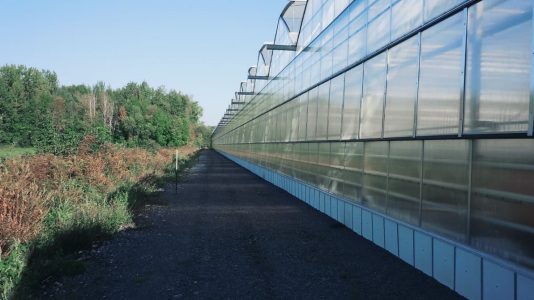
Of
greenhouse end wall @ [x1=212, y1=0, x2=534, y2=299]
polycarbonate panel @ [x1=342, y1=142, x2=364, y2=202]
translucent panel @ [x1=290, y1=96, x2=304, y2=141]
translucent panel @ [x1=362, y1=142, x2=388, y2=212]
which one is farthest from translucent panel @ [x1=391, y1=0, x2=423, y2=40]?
translucent panel @ [x1=290, y1=96, x2=304, y2=141]

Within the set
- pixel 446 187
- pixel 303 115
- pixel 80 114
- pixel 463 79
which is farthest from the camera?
pixel 80 114

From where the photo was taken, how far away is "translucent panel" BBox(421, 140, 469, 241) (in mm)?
6352

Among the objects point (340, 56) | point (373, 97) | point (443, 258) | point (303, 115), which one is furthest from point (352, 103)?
point (303, 115)

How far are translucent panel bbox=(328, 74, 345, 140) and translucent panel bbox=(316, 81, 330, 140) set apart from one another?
36 cm

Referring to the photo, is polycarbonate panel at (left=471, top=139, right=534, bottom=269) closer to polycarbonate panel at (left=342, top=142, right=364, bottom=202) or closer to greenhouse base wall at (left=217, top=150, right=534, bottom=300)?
greenhouse base wall at (left=217, top=150, right=534, bottom=300)

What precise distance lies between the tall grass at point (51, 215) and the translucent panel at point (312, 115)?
220 inches

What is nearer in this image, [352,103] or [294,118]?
[352,103]

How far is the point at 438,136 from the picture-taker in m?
6.91

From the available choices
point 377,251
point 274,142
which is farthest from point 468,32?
point 274,142

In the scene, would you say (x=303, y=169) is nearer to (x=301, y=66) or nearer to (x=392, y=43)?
(x=301, y=66)

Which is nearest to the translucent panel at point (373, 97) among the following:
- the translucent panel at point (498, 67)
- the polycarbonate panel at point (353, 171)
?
the polycarbonate panel at point (353, 171)

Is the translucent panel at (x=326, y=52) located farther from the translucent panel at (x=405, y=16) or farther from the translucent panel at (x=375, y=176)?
the translucent panel at (x=405, y=16)

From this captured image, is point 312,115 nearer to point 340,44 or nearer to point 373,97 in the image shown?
point 340,44

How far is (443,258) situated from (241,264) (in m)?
3.04
